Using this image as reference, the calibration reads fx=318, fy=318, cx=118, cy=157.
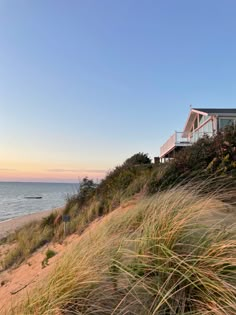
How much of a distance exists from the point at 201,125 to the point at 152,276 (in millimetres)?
25291

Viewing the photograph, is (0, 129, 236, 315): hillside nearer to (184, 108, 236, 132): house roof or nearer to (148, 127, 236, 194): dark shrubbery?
(148, 127, 236, 194): dark shrubbery

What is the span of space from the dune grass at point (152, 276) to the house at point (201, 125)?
55.5ft

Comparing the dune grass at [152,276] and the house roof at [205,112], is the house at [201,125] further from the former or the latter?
the dune grass at [152,276]

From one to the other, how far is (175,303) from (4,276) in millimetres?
6021

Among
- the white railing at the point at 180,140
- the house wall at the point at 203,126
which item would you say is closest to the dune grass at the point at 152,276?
the house wall at the point at 203,126

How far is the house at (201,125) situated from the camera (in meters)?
22.8

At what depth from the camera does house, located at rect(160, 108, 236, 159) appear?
22797 millimetres

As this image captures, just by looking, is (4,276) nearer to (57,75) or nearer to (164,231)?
(164,231)

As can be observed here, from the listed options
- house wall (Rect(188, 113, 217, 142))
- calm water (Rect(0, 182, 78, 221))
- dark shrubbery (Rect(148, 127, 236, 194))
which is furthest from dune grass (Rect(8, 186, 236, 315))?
house wall (Rect(188, 113, 217, 142))

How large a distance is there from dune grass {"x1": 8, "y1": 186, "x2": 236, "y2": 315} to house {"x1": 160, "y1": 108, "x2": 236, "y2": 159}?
55.5 ft

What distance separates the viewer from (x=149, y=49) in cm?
1491

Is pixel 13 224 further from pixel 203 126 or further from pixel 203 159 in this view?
pixel 203 126

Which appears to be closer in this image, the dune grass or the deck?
the dune grass

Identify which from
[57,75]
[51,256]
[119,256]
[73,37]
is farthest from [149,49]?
[119,256]
